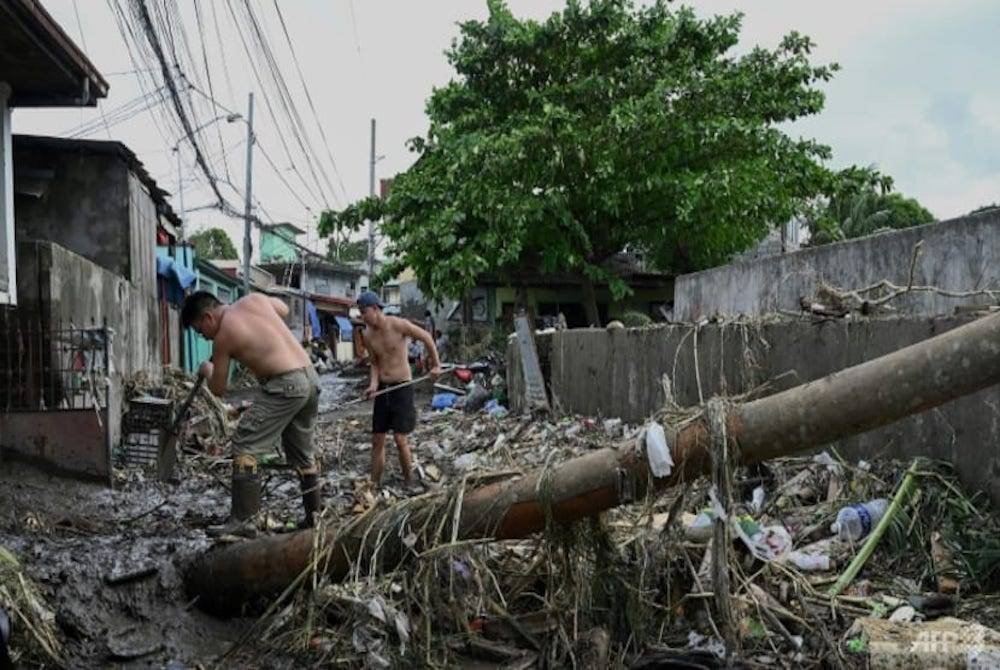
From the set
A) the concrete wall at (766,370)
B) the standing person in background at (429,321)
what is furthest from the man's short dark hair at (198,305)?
the standing person in background at (429,321)

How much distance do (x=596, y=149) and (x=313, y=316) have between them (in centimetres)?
2305

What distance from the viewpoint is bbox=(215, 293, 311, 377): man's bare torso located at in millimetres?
5094

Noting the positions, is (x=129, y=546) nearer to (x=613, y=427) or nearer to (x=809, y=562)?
(x=809, y=562)

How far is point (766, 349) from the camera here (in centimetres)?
659

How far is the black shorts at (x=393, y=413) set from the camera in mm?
7066

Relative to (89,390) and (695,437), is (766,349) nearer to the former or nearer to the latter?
(695,437)

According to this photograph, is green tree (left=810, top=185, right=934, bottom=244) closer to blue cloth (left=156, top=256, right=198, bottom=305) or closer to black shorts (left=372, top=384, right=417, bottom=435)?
blue cloth (left=156, top=256, right=198, bottom=305)

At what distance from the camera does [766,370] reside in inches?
259

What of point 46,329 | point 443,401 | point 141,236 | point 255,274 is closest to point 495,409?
point 443,401

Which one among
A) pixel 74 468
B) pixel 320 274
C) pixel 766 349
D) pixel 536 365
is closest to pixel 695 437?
pixel 766 349

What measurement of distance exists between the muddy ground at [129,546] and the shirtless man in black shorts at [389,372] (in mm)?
391

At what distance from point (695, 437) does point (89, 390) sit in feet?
19.1

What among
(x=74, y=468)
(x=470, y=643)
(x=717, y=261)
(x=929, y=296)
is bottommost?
(x=470, y=643)

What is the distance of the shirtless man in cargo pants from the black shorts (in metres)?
1.68
